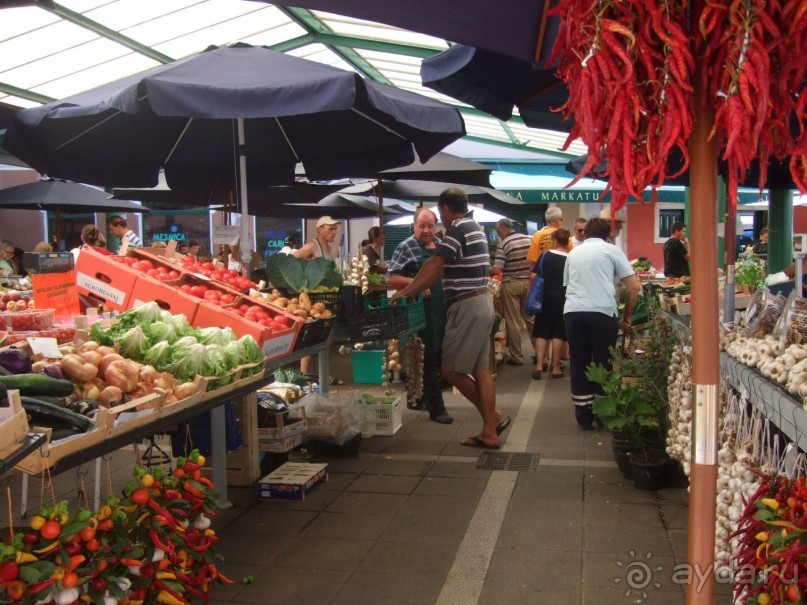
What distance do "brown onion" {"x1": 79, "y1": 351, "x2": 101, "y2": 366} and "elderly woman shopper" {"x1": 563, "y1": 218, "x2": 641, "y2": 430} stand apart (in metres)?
4.29

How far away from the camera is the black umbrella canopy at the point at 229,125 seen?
478 centimetres

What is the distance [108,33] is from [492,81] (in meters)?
8.37

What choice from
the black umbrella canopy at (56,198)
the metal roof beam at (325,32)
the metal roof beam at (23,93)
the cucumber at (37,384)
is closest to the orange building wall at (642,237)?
the metal roof beam at (325,32)

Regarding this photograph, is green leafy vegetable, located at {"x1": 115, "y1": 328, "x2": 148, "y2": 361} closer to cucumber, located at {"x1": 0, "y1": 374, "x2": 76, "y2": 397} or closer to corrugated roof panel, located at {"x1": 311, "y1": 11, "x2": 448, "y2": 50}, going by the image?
cucumber, located at {"x1": 0, "y1": 374, "x2": 76, "y2": 397}

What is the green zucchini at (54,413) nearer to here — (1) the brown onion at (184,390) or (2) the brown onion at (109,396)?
(2) the brown onion at (109,396)

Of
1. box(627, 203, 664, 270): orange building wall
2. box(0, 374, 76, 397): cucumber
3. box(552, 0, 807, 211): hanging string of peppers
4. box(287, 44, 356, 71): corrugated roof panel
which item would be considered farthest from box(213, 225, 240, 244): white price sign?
box(627, 203, 664, 270): orange building wall

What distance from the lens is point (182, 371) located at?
4.01m

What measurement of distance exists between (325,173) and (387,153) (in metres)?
0.75

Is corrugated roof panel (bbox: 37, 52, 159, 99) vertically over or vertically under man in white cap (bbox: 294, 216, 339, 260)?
over

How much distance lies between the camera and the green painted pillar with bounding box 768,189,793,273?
907 cm

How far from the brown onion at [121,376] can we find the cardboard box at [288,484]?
1787 millimetres

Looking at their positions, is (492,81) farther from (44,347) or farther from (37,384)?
(37,384)

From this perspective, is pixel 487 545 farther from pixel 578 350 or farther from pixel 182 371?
pixel 578 350

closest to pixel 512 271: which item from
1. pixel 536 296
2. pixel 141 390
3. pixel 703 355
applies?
pixel 536 296
